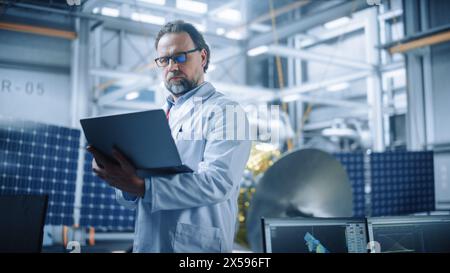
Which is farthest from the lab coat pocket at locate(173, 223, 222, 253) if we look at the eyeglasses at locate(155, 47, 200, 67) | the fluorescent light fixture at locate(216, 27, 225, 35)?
the fluorescent light fixture at locate(216, 27, 225, 35)

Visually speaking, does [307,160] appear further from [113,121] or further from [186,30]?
[113,121]

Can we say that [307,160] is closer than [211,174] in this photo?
No

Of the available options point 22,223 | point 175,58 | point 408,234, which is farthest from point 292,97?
point 22,223

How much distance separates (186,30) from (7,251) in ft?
2.69

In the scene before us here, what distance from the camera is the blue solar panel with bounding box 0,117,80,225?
8.42 ft

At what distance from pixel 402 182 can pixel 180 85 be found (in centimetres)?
245

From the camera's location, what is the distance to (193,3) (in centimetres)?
183

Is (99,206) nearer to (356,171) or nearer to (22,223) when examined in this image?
(356,171)

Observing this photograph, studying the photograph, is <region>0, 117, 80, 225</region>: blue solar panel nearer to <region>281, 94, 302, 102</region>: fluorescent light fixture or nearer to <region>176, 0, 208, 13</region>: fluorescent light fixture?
<region>176, 0, 208, 13</region>: fluorescent light fixture

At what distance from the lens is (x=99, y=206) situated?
11.3ft

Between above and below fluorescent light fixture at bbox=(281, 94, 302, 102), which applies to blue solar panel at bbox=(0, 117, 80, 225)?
below

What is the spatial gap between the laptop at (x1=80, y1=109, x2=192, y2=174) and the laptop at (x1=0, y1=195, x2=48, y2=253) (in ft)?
1.00

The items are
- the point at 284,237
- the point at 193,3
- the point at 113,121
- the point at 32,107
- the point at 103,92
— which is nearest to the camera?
the point at 113,121
